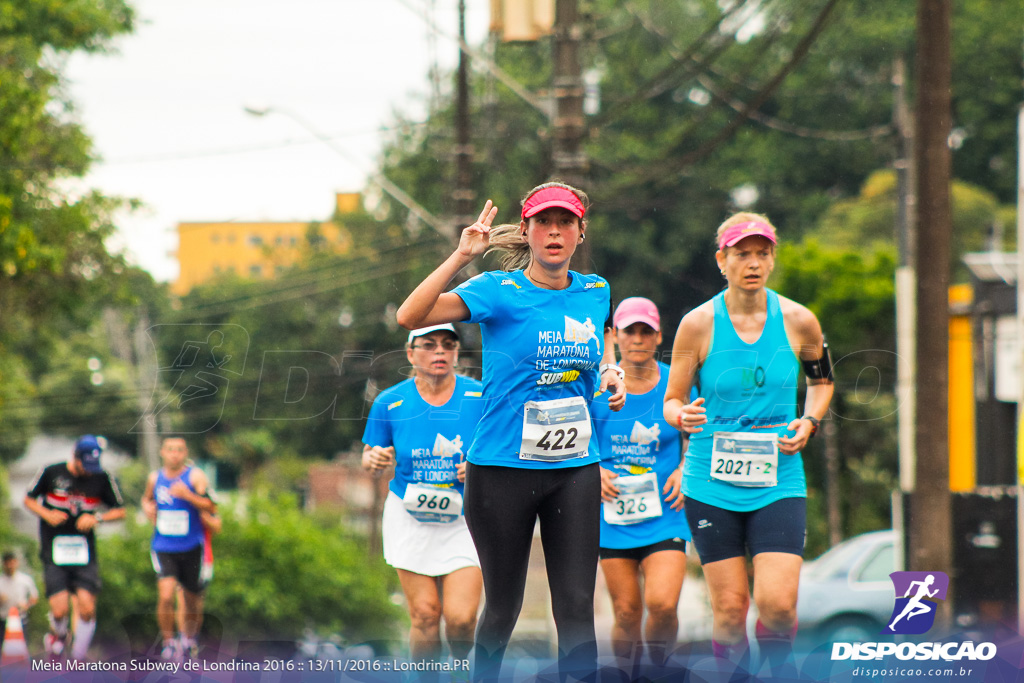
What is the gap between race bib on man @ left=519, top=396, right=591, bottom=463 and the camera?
440cm

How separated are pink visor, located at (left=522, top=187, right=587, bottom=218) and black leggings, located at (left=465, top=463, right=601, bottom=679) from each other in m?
1.00

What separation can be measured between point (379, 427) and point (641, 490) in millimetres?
1394

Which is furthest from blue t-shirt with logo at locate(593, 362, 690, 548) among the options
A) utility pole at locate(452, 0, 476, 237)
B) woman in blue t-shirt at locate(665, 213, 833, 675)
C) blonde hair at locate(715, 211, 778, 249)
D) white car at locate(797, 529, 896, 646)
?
utility pole at locate(452, 0, 476, 237)

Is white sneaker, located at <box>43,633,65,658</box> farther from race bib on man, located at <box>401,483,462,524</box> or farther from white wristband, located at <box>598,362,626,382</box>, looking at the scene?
white wristband, located at <box>598,362,626,382</box>

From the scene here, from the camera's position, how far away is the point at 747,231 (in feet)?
16.7

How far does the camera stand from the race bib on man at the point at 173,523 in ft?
29.9

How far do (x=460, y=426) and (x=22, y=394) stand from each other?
1694cm

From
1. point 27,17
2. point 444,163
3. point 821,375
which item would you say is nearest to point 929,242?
point 821,375

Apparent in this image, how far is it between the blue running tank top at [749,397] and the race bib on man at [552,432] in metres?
0.96

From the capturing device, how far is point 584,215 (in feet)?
15.1

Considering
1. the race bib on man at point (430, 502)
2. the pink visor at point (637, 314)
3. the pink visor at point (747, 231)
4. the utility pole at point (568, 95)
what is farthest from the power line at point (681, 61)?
the race bib on man at point (430, 502)

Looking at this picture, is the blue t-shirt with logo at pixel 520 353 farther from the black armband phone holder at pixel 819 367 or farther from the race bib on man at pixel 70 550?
the race bib on man at pixel 70 550

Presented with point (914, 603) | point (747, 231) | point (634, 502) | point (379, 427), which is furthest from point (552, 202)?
point (914, 603)

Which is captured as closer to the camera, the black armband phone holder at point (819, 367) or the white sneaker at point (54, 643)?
the black armband phone holder at point (819, 367)
